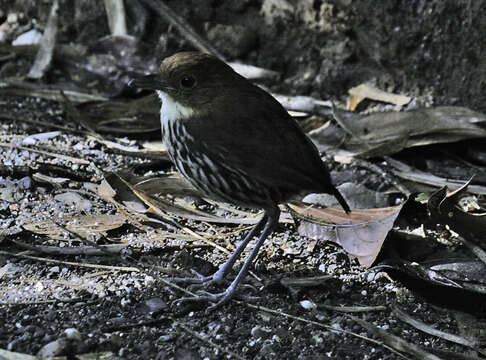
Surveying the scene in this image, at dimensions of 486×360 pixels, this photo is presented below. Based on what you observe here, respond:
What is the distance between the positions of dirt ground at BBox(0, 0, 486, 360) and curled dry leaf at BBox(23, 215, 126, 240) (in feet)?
0.05

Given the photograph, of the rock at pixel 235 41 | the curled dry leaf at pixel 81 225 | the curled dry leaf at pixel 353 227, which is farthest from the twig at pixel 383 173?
the curled dry leaf at pixel 81 225

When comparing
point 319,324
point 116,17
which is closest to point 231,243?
point 319,324

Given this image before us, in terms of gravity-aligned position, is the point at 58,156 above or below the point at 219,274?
above

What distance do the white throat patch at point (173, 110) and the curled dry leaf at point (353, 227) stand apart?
34.4 inches

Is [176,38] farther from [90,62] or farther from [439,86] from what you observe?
[439,86]

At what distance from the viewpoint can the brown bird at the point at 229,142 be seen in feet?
11.5

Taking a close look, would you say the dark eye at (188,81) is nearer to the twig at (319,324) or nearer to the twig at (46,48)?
the twig at (319,324)

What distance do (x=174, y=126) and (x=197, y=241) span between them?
656mm

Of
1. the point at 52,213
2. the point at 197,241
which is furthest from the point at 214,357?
the point at 52,213

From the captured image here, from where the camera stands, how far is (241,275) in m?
3.61

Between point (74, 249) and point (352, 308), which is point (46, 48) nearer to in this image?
point (74, 249)

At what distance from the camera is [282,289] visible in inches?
142

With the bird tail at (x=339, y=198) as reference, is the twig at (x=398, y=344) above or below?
below

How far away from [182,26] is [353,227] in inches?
98.2
